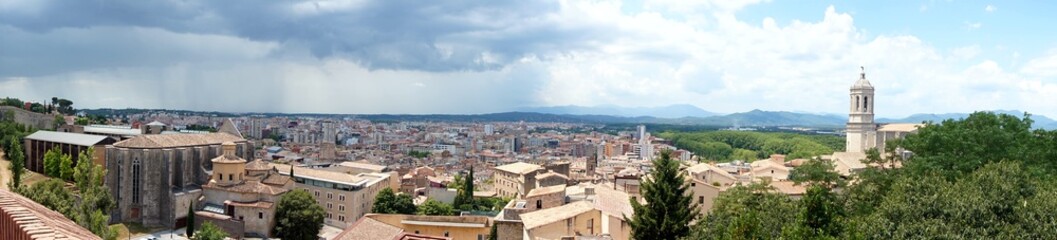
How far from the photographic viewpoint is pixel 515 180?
61.6 m

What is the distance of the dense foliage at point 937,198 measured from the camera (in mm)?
14906

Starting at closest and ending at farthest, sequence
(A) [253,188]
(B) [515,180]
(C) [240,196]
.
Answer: (C) [240,196], (A) [253,188], (B) [515,180]

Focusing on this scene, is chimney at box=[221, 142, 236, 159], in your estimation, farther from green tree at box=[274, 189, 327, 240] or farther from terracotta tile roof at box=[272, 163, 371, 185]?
green tree at box=[274, 189, 327, 240]

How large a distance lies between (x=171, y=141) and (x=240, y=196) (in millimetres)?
8858

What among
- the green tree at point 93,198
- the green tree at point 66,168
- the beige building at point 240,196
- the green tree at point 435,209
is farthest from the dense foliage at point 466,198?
the green tree at point 66,168

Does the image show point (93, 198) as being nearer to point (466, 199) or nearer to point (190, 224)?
point (190, 224)

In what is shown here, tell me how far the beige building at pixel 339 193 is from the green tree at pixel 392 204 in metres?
1.58

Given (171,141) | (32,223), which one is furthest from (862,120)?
(32,223)

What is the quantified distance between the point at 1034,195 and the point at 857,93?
40699mm

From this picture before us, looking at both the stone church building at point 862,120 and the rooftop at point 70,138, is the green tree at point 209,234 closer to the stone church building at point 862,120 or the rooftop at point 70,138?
the rooftop at point 70,138

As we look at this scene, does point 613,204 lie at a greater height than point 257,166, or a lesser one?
greater

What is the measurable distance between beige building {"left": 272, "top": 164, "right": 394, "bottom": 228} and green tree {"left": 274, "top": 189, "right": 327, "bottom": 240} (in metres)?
6.43

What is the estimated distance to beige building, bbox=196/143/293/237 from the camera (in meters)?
42.1

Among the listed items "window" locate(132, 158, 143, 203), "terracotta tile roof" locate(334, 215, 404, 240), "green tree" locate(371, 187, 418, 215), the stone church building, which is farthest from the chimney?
the stone church building
